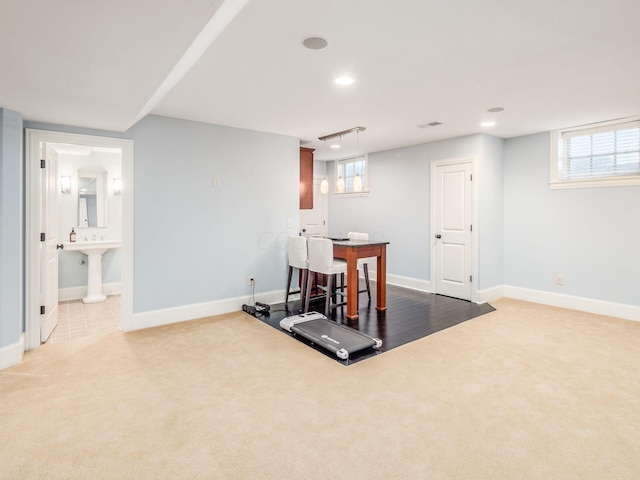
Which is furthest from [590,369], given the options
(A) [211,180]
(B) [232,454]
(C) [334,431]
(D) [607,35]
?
(A) [211,180]

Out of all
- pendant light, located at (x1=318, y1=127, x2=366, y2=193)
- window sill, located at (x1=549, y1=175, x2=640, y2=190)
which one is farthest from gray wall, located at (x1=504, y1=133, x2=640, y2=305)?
pendant light, located at (x1=318, y1=127, x2=366, y2=193)

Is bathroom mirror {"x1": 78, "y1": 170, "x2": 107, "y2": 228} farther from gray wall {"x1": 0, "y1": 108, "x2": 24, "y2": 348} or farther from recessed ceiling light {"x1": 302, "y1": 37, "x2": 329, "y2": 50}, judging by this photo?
recessed ceiling light {"x1": 302, "y1": 37, "x2": 329, "y2": 50}

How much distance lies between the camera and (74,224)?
5.31 meters

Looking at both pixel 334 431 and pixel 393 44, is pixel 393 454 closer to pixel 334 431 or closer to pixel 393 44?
pixel 334 431

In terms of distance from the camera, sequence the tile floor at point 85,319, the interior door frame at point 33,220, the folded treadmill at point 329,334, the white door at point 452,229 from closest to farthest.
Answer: the folded treadmill at point 329,334
the interior door frame at point 33,220
the tile floor at point 85,319
the white door at point 452,229

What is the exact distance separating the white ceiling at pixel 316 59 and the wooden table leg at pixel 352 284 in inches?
64.5

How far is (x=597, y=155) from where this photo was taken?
14.7 feet

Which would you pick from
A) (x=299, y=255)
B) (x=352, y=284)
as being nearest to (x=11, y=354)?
(x=299, y=255)

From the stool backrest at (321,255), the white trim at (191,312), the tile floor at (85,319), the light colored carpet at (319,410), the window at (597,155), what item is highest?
the window at (597,155)

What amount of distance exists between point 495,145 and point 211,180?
13.1ft

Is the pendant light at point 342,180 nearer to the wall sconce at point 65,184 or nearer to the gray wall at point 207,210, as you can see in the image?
the gray wall at point 207,210

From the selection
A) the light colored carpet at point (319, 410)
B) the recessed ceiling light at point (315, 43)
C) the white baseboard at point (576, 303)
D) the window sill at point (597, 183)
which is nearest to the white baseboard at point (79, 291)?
the light colored carpet at point (319, 410)

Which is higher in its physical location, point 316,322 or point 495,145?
point 495,145

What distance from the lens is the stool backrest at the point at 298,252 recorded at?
4570 millimetres
